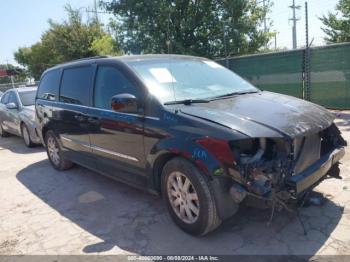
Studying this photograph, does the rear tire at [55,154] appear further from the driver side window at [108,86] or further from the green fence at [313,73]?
the green fence at [313,73]

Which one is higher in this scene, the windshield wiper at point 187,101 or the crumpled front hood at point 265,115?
the windshield wiper at point 187,101

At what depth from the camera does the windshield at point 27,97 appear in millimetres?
9094

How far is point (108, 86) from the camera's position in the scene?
447 centimetres

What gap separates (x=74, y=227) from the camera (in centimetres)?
403

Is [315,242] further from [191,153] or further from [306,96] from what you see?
[306,96]

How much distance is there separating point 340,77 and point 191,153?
722cm

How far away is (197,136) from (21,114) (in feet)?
22.4

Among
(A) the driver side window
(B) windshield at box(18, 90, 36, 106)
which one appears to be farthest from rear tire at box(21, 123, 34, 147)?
(A) the driver side window

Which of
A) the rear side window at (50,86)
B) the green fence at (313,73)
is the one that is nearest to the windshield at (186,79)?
the rear side window at (50,86)

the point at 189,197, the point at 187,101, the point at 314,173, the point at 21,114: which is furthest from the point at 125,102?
the point at 21,114

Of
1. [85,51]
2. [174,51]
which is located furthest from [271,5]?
[85,51]

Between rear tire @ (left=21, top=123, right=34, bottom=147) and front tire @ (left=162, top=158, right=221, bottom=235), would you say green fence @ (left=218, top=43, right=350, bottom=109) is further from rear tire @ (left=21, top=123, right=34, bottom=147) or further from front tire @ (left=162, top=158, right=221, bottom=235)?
front tire @ (left=162, top=158, right=221, bottom=235)

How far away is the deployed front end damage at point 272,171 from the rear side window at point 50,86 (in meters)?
3.83

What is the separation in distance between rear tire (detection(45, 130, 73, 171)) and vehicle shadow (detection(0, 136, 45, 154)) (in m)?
2.08
